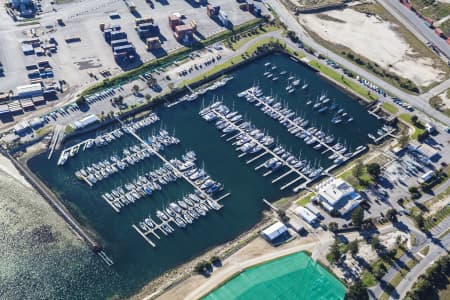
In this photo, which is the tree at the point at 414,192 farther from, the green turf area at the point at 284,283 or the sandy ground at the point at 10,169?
the sandy ground at the point at 10,169

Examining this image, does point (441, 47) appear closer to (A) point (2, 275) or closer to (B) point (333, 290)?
(B) point (333, 290)

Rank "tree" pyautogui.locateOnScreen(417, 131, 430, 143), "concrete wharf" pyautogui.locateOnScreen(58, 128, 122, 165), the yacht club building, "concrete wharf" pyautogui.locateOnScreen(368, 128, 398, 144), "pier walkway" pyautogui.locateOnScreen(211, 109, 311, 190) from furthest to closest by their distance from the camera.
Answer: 1. "concrete wharf" pyautogui.locateOnScreen(368, 128, 398, 144)
2. "tree" pyautogui.locateOnScreen(417, 131, 430, 143)
3. "concrete wharf" pyautogui.locateOnScreen(58, 128, 122, 165)
4. "pier walkway" pyautogui.locateOnScreen(211, 109, 311, 190)
5. the yacht club building

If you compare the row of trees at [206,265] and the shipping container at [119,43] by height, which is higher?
the shipping container at [119,43]

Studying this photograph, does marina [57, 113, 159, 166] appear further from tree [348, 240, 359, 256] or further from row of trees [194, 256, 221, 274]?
tree [348, 240, 359, 256]

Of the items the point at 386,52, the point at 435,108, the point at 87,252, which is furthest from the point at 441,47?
the point at 87,252

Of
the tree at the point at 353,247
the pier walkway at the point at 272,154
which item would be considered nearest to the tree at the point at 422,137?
the pier walkway at the point at 272,154

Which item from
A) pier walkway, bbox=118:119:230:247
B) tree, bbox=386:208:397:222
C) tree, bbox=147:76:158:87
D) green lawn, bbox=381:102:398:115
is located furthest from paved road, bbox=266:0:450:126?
pier walkway, bbox=118:119:230:247
